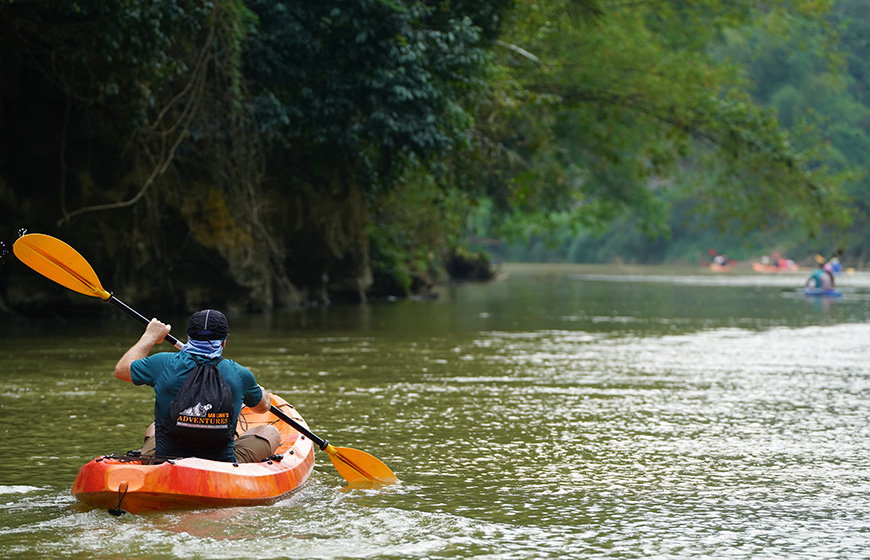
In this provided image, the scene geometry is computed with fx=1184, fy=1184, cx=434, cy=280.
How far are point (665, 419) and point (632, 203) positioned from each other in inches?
1075

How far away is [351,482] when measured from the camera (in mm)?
6750

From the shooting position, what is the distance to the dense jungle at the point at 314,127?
48.7 ft

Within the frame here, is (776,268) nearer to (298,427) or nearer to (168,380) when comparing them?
(298,427)

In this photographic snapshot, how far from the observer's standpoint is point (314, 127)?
17109mm

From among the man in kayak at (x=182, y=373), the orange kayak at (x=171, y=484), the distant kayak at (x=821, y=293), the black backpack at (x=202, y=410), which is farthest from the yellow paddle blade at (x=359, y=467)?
the distant kayak at (x=821, y=293)

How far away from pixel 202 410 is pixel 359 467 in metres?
1.18

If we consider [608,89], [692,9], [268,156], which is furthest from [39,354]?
[692,9]

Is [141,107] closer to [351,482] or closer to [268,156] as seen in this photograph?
[268,156]

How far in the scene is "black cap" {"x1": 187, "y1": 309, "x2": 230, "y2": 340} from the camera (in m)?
6.03

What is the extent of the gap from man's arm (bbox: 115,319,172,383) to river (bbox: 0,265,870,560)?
70 cm

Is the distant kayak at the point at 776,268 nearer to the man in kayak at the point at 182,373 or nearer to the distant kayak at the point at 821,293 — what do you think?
the distant kayak at the point at 821,293

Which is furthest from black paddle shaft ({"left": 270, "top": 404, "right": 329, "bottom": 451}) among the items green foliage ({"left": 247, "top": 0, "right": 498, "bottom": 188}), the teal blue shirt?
green foliage ({"left": 247, "top": 0, "right": 498, "bottom": 188})

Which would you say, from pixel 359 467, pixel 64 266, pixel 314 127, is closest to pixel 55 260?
pixel 64 266

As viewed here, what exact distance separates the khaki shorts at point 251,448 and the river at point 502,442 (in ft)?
1.08
